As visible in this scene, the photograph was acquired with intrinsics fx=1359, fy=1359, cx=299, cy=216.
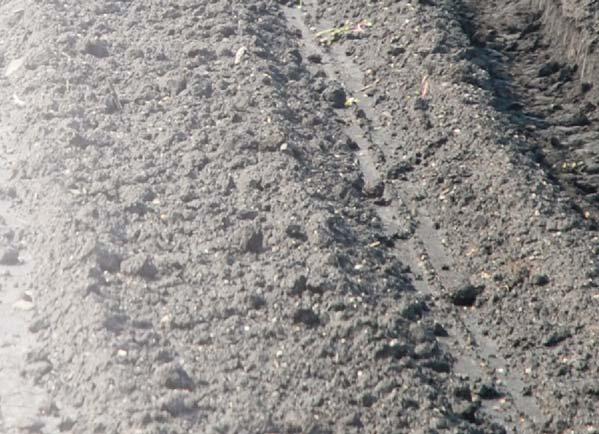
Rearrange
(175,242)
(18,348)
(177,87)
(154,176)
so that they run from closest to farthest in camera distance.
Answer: (18,348), (175,242), (154,176), (177,87)

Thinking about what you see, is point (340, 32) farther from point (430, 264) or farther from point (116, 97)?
point (430, 264)

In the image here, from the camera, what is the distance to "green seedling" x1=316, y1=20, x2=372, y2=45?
32.3ft

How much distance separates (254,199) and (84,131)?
4.25 feet

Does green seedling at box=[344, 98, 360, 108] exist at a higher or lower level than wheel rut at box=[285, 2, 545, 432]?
lower

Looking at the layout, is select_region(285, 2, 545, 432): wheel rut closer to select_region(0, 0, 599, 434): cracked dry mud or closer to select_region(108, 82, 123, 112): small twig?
select_region(0, 0, 599, 434): cracked dry mud

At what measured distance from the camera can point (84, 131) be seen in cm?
792

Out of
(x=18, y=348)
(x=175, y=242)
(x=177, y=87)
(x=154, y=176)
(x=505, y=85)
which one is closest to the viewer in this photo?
(x=18, y=348)

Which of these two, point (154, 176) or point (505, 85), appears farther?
point (505, 85)

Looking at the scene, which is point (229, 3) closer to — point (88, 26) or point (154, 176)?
point (88, 26)

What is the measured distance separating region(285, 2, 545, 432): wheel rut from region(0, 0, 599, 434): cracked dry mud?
0.05 ft

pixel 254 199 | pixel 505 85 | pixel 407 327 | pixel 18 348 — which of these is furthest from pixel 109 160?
pixel 505 85

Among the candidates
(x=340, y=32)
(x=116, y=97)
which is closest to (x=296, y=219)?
(x=116, y=97)

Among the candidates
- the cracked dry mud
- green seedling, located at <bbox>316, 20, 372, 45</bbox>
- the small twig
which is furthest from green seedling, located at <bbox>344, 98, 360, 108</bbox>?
the small twig

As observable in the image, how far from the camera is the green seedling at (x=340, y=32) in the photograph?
985 centimetres
